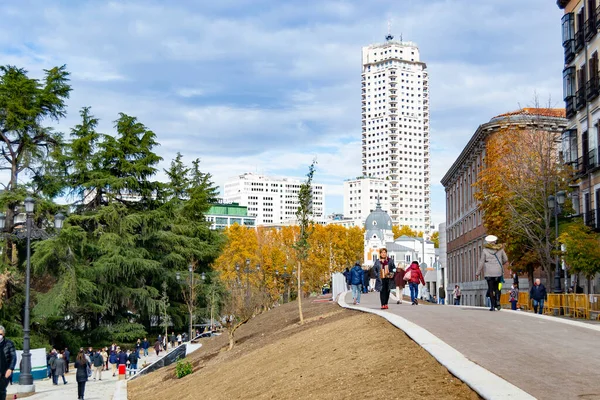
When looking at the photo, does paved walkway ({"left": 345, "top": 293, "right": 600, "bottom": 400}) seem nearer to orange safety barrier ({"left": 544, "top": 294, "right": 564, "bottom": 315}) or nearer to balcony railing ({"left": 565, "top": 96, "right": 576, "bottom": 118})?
orange safety barrier ({"left": 544, "top": 294, "right": 564, "bottom": 315})

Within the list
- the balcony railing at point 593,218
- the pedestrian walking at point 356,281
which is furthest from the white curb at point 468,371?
the balcony railing at point 593,218

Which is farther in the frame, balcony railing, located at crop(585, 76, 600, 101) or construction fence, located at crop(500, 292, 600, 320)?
balcony railing, located at crop(585, 76, 600, 101)

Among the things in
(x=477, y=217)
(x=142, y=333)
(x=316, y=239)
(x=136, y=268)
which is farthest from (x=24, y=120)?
(x=316, y=239)

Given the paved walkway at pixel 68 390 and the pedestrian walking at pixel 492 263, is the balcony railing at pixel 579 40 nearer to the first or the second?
the pedestrian walking at pixel 492 263

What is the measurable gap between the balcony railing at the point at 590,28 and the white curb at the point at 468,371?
28.8 metres

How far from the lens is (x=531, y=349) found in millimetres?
12391

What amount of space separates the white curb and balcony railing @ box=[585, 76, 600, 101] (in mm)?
27393

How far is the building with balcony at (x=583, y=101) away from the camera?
38.0 metres

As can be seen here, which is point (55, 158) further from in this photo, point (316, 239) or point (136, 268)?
point (316, 239)

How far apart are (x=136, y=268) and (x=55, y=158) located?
31.2 ft

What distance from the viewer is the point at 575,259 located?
32.0 meters

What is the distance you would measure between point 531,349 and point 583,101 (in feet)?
Answer: 99.3

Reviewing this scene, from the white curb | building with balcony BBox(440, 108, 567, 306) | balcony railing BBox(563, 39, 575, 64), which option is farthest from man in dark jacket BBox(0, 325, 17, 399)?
building with balcony BBox(440, 108, 567, 306)

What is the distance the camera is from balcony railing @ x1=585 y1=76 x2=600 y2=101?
37.7m
